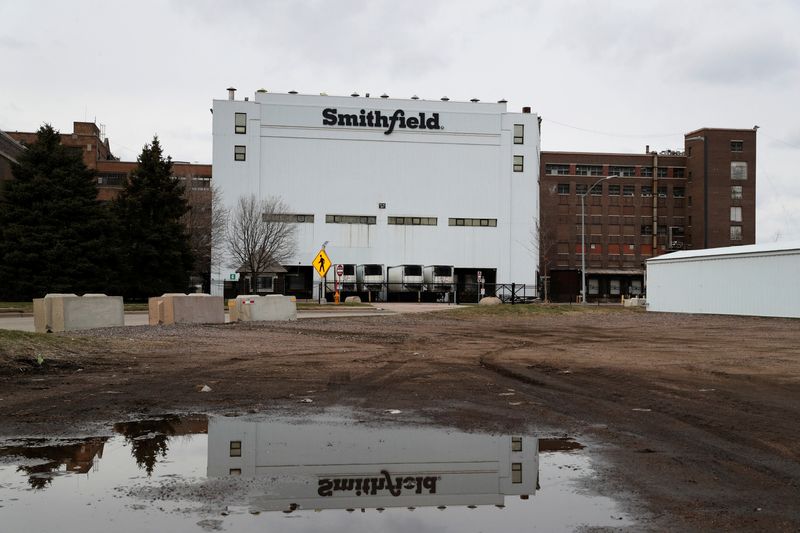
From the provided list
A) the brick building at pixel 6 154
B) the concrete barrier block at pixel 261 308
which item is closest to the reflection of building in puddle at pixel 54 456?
the concrete barrier block at pixel 261 308

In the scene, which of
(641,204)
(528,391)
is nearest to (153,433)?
(528,391)

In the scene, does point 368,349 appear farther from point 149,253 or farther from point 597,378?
point 149,253

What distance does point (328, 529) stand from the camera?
4594mm

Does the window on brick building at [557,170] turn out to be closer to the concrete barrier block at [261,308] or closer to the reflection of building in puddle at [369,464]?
the concrete barrier block at [261,308]

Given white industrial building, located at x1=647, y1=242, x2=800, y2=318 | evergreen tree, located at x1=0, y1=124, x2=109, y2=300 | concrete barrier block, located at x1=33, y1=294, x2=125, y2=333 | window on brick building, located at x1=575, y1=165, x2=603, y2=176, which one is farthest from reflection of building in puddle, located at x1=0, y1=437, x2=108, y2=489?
→ window on brick building, located at x1=575, y1=165, x2=603, y2=176

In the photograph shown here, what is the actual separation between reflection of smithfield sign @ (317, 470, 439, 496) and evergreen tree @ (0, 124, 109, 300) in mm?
41938

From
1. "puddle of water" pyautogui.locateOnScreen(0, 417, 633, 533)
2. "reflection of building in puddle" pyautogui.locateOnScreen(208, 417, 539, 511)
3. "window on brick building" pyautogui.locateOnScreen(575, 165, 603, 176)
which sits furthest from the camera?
"window on brick building" pyautogui.locateOnScreen(575, 165, 603, 176)

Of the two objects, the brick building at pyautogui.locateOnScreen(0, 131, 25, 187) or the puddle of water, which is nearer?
the puddle of water

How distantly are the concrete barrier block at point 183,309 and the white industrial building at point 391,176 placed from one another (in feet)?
159

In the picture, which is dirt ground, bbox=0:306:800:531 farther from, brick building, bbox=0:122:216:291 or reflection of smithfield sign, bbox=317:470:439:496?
brick building, bbox=0:122:216:291

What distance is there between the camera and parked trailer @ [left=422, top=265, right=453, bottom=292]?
64938 mm

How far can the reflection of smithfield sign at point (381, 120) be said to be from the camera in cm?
7606

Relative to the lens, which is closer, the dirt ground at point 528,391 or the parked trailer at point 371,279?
the dirt ground at point 528,391

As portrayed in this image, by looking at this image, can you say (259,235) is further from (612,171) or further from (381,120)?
(612,171)
